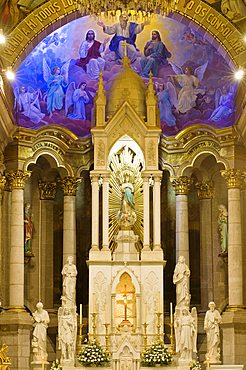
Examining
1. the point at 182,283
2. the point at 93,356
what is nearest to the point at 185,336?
the point at 182,283

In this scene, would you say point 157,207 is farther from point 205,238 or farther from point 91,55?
point 91,55

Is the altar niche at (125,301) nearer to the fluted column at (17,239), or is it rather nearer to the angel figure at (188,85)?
the fluted column at (17,239)

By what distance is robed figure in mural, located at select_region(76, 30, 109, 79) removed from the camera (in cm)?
3231

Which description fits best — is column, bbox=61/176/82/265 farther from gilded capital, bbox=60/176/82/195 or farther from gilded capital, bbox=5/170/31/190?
gilded capital, bbox=5/170/31/190

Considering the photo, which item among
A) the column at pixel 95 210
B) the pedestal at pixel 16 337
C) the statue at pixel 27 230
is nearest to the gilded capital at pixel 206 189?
the column at pixel 95 210

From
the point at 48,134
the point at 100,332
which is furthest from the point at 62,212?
the point at 100,332

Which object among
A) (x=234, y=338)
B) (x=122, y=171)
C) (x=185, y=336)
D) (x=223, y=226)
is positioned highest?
(x=122, y=171)

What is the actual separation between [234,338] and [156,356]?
2900mm

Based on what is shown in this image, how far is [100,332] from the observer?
94.4 feet

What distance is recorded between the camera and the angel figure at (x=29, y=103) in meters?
30.9

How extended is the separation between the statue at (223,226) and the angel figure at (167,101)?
10.7ft

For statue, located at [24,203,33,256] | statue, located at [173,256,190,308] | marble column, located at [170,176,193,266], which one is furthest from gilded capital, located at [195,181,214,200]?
statue, located at [24,203,33,256]

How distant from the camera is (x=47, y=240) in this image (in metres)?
31.9

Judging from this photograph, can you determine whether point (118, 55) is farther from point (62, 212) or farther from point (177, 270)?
point (177, 270)
